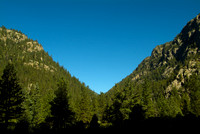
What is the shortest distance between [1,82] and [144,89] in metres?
33.0

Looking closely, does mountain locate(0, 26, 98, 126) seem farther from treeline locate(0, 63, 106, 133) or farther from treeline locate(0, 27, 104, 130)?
treeline locate(0, 63, 106, 133)

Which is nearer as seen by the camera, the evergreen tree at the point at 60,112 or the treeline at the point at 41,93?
the evergreen tree at the point at 60,112

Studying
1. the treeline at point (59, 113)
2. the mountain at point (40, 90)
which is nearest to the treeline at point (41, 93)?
the mountain at point (40, 90)

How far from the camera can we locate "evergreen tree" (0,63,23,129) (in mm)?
22520

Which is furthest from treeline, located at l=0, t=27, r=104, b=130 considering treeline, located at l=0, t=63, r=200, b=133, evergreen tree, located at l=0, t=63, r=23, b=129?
evergreen tree, located at l=0, t=63, r=23, b=129

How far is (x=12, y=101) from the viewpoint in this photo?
23266 millimetres

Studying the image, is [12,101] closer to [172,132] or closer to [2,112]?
[2,112]

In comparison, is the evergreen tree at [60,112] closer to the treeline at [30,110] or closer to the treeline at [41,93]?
the treeline at [30,110]

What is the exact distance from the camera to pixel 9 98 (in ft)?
76.3

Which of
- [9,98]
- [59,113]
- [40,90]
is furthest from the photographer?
[40,90]

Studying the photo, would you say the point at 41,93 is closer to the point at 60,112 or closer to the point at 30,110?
the point at 30,110

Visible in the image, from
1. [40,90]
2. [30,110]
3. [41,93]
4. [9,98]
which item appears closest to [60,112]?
[9,98]

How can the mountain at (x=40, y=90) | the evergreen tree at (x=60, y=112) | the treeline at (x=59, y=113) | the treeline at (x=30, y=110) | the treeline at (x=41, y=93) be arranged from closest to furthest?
1. the treeline at (x=59, y=113)
2. the treeline at (x=30, y=110)
3. the evergreen tree at (x=60, y=112)
4. the treeline at (x=41, y=93)
5. the mountain at (x=40, y=90)

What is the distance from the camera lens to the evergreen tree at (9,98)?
73.9 feet
